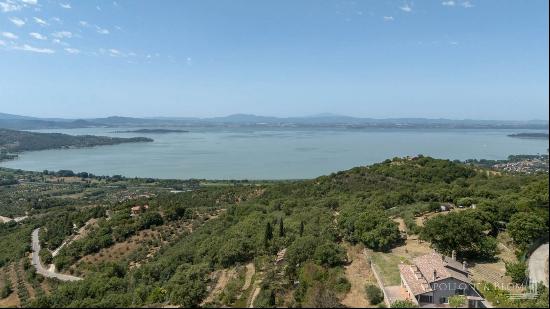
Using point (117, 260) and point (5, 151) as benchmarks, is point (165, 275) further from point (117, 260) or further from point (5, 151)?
point (5, 151)

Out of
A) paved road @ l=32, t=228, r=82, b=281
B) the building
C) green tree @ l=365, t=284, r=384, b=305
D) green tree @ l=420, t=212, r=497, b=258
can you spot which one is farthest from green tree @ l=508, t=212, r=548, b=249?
paved road @ l=32, t=228, r=82, b=281

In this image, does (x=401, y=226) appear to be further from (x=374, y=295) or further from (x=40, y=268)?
(x=40, y=268)

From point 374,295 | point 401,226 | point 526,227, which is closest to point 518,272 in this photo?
point 526,227

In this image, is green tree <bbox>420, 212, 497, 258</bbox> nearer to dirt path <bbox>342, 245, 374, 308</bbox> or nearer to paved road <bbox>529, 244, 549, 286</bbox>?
paved road <bbox>529, 244, 549, 286</bbox>

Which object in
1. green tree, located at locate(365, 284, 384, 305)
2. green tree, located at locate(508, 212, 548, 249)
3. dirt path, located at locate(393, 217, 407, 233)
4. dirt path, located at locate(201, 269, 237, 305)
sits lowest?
dirt path, located at locate(201, 269, 237, 305)

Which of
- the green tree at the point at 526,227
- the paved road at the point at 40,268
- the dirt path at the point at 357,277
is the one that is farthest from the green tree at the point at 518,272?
the paved road at the point at 40,268

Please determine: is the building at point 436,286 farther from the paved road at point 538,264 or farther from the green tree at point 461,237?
the green tree at point 461,237
